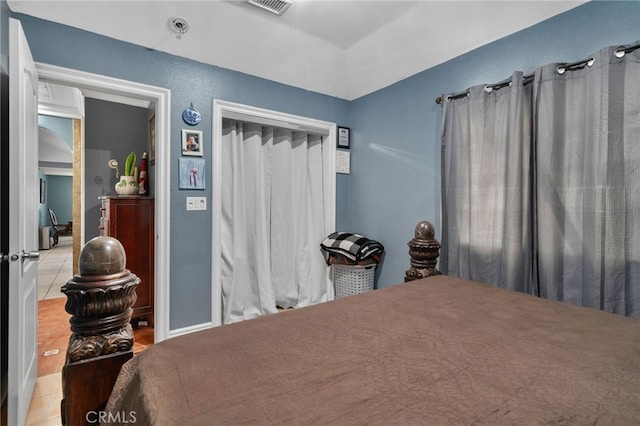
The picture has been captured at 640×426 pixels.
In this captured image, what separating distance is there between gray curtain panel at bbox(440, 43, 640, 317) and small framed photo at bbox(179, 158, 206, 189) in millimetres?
1995

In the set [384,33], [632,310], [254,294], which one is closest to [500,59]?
[384,33]

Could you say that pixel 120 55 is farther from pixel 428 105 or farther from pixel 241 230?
pixel 428 105

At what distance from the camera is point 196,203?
2.50 metres

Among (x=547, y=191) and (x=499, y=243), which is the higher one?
(x=547, y=191)

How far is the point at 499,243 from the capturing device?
200 centimetres

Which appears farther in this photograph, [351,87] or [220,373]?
[351,87]

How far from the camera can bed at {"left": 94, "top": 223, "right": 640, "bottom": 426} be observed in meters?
0.58

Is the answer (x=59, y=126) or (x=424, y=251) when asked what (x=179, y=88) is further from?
(x=59, y=126)

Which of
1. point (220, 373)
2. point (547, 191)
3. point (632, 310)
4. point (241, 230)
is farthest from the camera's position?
point (241, 230)

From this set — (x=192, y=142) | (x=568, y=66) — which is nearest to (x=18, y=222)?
(x=192, y=142)

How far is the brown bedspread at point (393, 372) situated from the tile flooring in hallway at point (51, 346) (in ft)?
4.43

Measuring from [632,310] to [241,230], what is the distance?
2812mm

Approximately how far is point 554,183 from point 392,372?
1685 mm

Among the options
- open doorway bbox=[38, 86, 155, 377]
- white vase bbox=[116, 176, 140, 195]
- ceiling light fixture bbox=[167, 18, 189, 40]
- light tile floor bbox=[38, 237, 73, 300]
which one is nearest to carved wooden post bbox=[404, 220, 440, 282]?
ceiling light fixture bbox=[167, 18, 189, 40]
